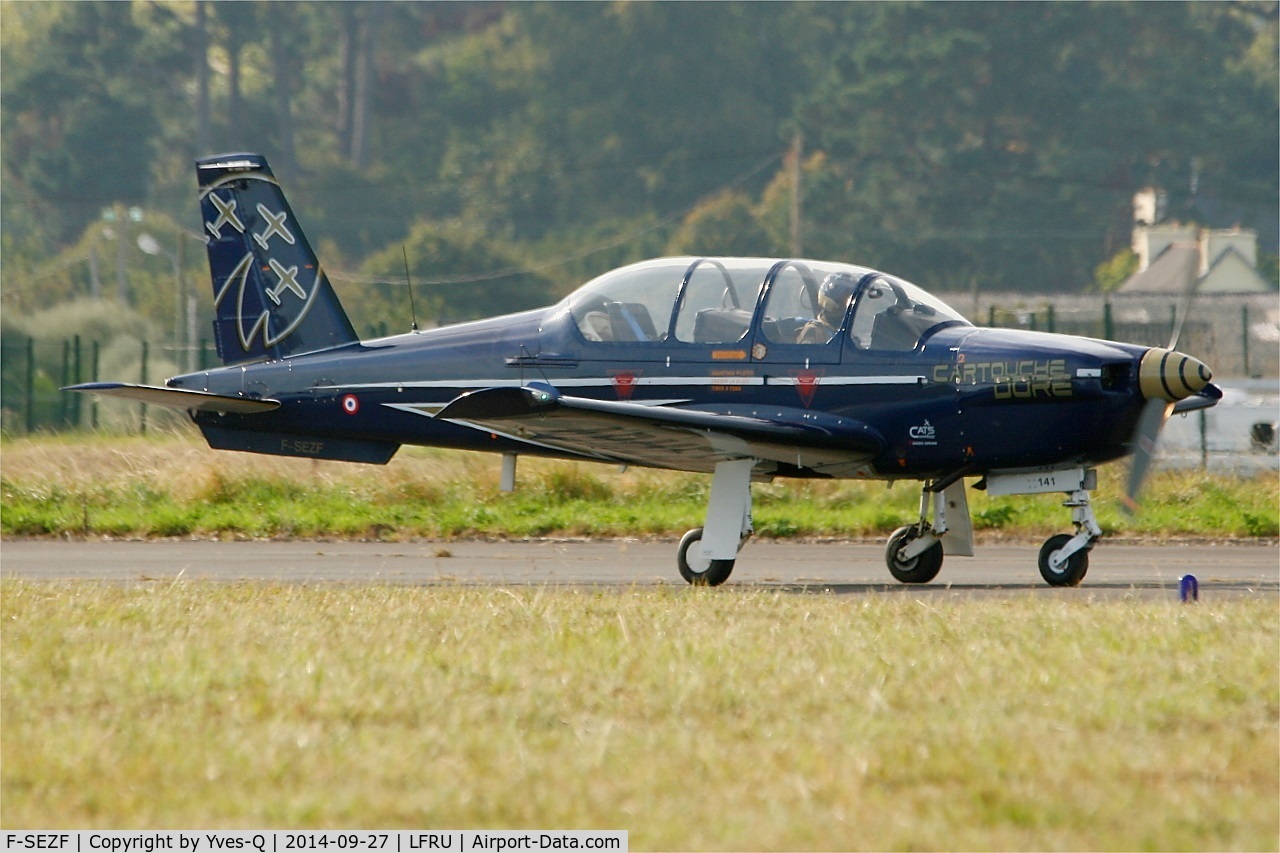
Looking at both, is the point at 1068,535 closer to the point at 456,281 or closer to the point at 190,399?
the point at 190,399

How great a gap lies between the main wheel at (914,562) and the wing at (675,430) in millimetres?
638

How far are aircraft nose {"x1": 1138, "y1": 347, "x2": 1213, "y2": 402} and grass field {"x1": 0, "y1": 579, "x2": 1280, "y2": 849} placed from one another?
2079mm

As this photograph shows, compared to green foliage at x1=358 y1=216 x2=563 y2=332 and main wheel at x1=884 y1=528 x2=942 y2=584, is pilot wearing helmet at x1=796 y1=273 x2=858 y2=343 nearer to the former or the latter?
main wheel at x1=884 y1=528 x2=942 y2=584

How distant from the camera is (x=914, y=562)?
425 inches

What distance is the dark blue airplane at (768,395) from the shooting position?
9.77 m

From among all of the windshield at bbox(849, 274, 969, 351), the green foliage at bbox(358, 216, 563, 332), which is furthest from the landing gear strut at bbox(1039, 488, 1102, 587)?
the green foliage at bbox(358, 216, 563, 332)

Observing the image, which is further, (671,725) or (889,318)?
(889,318)

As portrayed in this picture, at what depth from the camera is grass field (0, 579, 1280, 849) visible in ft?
13.7

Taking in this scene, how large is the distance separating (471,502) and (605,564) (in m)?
4.35

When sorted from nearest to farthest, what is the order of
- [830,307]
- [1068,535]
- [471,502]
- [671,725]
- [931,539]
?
[671,725]
[1068,535]
[830,307]
[931,539]
[471,502]

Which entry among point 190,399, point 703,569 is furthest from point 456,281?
point 703,569

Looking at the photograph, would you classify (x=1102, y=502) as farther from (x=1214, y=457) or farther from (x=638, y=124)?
(x=638, y=124)

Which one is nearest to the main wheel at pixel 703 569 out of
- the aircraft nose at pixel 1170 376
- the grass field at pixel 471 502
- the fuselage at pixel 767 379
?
the fuselage at pixel 767 379

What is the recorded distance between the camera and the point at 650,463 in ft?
36.4
